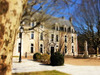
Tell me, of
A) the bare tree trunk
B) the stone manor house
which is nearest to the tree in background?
the bare tree trunk

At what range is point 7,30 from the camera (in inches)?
76.7

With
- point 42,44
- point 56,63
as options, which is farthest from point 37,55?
point 42,44

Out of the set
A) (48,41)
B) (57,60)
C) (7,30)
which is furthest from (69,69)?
(48,41)

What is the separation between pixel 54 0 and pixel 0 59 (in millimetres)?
8366

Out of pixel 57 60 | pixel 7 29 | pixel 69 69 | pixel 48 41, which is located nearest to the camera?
pixel 7 29

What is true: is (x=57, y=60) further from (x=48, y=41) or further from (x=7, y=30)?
(x=48, y=41)

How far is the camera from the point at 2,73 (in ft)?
6.19

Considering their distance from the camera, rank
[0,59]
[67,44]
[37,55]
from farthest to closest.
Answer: [67,44] < [37,55] < [0,59]

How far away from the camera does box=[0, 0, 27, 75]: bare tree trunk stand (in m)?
1.89

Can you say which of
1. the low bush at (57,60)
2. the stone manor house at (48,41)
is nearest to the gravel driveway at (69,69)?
the low bush at (57,60)

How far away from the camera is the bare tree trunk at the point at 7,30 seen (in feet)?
6.21

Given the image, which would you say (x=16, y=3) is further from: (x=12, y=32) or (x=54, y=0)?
(x=54, y=0)

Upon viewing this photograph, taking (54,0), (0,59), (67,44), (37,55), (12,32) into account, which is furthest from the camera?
(67,44)

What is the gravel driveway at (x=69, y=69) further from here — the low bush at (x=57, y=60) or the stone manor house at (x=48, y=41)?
the stone manor house at (x=48, y=41)
